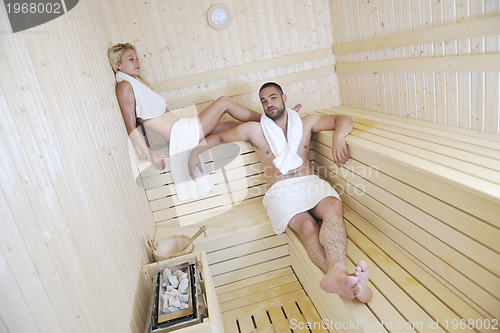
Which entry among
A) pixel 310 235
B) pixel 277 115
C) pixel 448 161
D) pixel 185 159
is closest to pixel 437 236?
pixel 448 161

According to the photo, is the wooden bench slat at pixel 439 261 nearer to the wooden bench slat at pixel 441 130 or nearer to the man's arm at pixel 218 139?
the wooden bench slat at pixel 441 130

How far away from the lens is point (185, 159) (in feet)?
9.18

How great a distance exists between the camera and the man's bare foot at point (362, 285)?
Result: 159 cm

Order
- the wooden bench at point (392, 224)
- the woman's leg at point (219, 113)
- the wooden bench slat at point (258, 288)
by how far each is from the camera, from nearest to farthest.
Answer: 1. the wooden bench at point (392, 224)
2. the wooden bench slat at point (258, 288)
3. the woman's leg at point (219, 113)

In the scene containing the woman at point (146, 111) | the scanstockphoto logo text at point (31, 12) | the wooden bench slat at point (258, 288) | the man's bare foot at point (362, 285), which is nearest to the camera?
the scanstockphoto logo text at point (31, 12)

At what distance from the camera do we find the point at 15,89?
43.5 inches

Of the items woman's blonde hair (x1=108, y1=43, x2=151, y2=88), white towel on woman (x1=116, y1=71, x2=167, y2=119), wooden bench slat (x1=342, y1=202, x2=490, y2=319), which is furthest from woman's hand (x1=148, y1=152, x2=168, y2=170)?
wooden bench slat (x1=342, y1=202, x2=490, y2=319)

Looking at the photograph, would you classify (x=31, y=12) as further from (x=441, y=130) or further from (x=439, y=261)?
(x=441, y=130)

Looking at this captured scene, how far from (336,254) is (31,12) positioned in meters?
1.83

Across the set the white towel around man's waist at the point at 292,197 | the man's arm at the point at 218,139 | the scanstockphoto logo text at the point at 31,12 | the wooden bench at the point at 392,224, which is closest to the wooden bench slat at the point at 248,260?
the wooden bench at the point at 392,224

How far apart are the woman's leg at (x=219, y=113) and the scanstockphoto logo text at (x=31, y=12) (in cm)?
131

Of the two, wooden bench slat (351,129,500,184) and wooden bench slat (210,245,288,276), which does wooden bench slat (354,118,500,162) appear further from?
wooden bench slat (210,245,288,276)

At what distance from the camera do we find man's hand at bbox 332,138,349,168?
7.84 ft

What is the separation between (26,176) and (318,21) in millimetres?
3173
